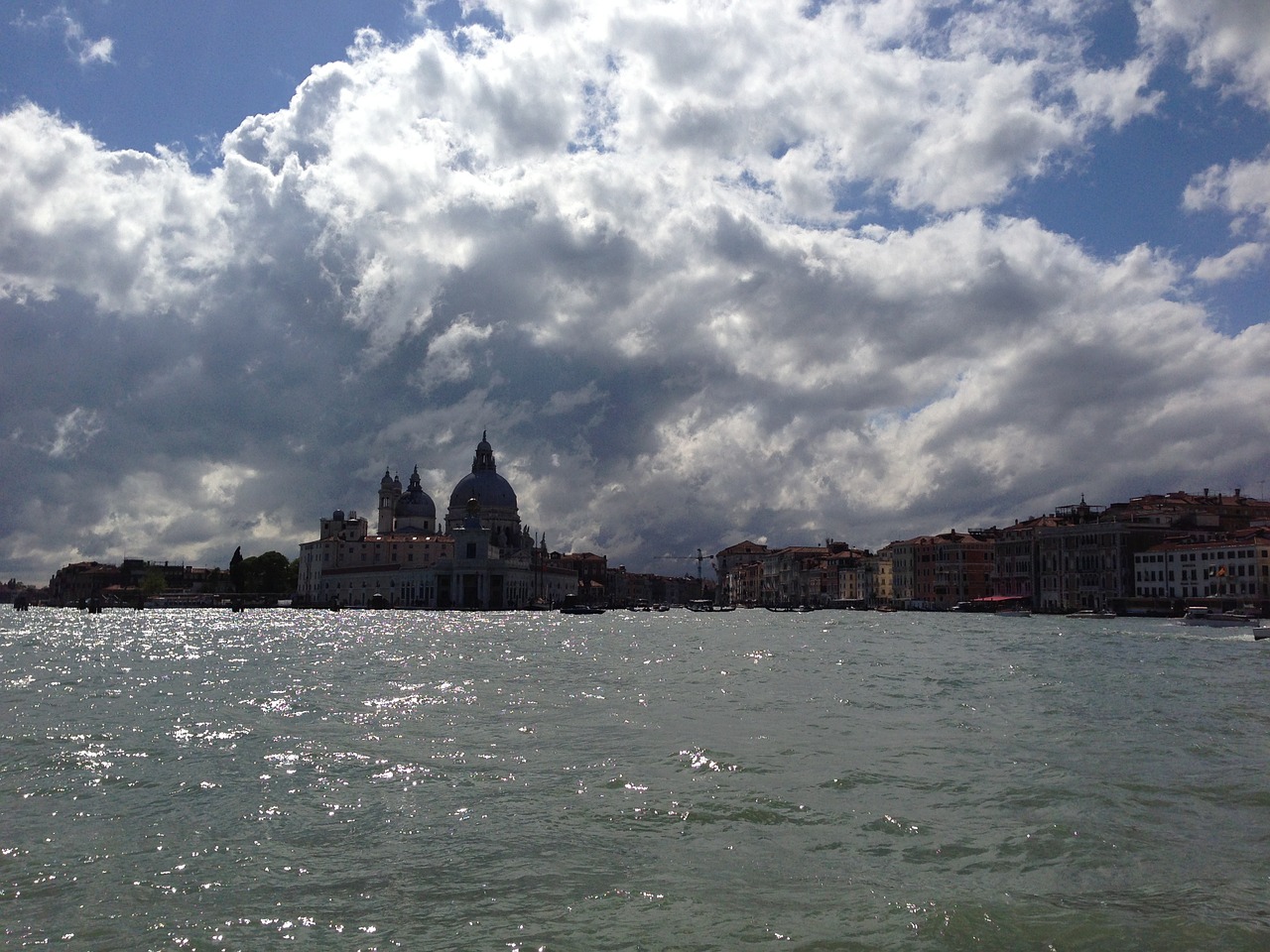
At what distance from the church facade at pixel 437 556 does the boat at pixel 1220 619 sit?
75.5m

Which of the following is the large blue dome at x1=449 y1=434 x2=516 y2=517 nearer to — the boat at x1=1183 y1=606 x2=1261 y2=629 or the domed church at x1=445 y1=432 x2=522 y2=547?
the domed church at x1=445 y1=432 x2=522 y2=547

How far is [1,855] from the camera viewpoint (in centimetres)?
844

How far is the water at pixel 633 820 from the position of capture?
7.05m

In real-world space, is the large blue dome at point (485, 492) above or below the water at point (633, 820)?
above

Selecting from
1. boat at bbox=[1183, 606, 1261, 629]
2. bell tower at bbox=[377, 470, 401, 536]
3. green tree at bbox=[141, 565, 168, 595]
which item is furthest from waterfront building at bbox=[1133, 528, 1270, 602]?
green tree at bbox=[141, 565, 168, 595]

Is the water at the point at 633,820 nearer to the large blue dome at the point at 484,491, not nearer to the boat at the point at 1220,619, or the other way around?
the boat at the point at 1220,619

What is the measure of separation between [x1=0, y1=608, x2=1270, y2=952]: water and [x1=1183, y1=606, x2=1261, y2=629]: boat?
46618 mm

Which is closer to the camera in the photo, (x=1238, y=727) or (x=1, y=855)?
(x=1, y=855)

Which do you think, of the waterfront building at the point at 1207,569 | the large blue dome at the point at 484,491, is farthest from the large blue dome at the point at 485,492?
the waterfront building at the point at 1207,569

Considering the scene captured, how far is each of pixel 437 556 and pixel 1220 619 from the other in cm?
9116

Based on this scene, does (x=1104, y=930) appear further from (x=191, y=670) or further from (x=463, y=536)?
(x=463, y=536)

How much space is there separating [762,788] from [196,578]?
569 ft

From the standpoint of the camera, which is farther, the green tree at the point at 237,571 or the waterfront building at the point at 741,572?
the waterfront building at the point at 741,572

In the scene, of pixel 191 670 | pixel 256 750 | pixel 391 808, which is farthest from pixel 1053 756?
pixel 191 670
